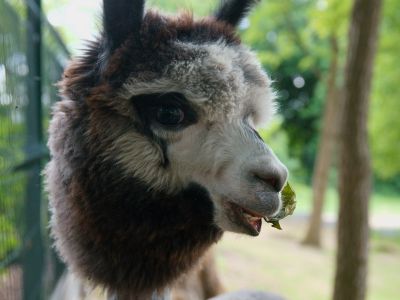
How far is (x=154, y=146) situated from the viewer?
3.38ft

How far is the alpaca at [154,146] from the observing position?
1.01 meters

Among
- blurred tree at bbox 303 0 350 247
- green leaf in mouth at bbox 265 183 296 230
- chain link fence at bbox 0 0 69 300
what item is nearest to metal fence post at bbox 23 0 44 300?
chain link fence at bbox 0 0 69 300

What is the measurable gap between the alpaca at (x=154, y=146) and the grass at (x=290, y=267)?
4.96m

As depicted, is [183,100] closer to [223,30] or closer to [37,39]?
[223,30]

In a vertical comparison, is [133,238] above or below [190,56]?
below

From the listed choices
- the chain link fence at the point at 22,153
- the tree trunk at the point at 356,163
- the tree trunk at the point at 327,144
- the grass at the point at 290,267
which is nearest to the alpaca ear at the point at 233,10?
the chain link fence at the point at 22,153

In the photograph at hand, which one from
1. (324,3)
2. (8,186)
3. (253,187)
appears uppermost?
(324,3)

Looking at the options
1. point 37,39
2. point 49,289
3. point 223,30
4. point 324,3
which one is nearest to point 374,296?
point 324,3

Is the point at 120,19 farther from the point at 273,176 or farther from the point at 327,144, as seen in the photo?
the point at 327,144

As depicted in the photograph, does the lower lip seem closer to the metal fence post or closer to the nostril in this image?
the nostril

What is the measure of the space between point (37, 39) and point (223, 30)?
1656 mm

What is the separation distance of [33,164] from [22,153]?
12.7 inches

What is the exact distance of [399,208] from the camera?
16797mm

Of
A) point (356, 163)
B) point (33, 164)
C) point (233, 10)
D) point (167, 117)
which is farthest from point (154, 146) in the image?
point (356, 163)
